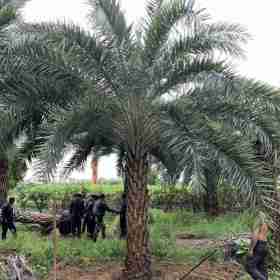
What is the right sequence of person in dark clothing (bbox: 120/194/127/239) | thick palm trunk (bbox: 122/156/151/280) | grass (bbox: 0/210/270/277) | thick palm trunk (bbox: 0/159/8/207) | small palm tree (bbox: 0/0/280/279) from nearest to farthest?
small palm tree (bbox: 0/0/280/279)
thick palm trunk (bbox: 122/156/151/280)
grass (bbox: 0/210/270/277)
person in dark clothing (bbox: 120/194/127/239)
thick palm trunk (bbox: 0/159/8/207)

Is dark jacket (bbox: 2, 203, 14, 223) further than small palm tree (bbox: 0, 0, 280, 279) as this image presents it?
Yes

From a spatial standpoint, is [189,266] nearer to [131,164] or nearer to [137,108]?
[131,164]

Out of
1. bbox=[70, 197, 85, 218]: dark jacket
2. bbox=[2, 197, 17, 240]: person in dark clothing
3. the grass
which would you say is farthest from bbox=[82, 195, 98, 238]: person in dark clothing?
bbox=[2, 197, 17, 240]: person in dark clothing

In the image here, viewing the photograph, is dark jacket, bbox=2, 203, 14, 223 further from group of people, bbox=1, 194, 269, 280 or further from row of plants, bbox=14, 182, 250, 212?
row of plants, bbox=14, 182, 250, 212

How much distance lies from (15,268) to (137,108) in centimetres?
350

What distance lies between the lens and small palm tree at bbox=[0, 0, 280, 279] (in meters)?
8.45

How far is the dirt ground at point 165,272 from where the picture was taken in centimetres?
1004

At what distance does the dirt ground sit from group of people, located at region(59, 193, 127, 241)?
110 inches

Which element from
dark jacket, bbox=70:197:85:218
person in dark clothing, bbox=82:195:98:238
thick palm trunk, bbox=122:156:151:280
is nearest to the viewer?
thick palm trunk, bbox=122:156:151:280

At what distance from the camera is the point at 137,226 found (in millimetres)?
9852

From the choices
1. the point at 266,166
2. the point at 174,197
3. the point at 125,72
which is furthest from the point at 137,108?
the point at 174,197

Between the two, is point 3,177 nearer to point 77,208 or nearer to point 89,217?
point 77,208

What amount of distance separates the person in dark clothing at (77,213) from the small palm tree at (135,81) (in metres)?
5.20

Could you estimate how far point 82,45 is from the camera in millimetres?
8805
